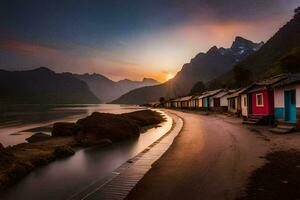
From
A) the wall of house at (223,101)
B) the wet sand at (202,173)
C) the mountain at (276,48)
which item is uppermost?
the mountain at (276,48)

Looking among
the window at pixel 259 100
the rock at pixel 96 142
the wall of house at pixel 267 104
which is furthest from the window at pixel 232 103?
the rock at pixel 96 142

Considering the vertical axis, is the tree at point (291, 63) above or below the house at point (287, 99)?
above

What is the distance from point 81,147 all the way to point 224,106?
46738 mm

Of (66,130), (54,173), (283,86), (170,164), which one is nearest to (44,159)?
(54,173)

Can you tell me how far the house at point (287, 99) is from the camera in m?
24.4

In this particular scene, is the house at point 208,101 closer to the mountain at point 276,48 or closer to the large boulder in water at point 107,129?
the large boulder in water at point 107,129

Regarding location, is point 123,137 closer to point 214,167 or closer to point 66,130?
point 66,130

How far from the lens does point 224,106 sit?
220ft

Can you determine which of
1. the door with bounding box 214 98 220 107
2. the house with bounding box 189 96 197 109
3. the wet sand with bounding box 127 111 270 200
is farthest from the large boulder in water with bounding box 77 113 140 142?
the house with bounding box 189 96 197 109

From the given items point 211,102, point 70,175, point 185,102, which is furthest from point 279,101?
point 185,102

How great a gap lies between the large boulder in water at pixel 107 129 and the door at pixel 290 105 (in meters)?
14.6

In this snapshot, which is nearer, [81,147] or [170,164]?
[170,164]

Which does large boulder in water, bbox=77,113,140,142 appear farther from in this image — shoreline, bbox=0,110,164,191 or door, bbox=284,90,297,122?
door, bbox=284,90,297,122

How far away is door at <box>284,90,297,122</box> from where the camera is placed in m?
25.9
